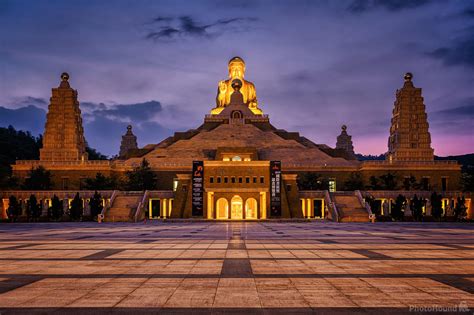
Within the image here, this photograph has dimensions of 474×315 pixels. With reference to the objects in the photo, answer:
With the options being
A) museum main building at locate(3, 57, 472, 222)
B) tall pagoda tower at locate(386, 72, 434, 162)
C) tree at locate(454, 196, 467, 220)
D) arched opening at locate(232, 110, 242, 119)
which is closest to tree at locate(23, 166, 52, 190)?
museum main building at locate(3, 57, 472, 222)

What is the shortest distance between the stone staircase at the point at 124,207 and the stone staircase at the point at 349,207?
2385 centimetres

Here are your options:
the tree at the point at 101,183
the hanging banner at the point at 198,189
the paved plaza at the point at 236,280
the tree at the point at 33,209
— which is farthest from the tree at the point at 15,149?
the paved plaza at the point at 236,280

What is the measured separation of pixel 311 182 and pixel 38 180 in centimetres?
3636

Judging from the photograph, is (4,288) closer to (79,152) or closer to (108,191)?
(108,191)

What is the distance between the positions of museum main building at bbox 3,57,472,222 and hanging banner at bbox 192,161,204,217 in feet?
0.39

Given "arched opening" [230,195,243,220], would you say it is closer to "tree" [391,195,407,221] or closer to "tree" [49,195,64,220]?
"tree" [391,195,407,221]

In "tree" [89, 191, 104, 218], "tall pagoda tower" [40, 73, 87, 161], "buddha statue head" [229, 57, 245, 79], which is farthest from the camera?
"buddha statue head" [229, 57, 245, 79]

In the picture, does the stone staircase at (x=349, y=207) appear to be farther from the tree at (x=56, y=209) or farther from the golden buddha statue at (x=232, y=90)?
the golden buddha statue at (x=232, y=90)

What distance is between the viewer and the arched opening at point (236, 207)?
217 feet

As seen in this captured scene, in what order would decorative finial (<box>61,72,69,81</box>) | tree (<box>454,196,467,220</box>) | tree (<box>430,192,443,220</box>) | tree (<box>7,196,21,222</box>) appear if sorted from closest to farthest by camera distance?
tree (<box>7,196,21,222</box>), tree (<box>430,192,443,220</box>), tree (<box>454,196,467,220</box>), decorative finial (<box>61,72,69,81</box>)

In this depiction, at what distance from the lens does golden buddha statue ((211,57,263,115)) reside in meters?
108

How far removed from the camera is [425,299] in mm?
11273

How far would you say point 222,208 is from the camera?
66625 mm

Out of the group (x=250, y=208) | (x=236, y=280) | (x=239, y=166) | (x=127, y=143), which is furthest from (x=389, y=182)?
(x=127, y=143)
